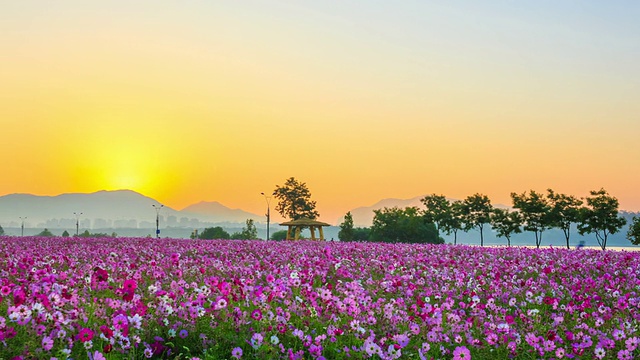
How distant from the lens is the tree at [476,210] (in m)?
92.1

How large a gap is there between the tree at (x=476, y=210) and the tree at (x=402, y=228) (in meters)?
7.05

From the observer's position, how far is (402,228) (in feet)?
338

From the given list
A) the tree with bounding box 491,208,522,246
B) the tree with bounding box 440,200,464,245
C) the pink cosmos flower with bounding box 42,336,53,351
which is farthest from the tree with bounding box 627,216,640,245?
the pink cosmos flower with bounding box 42,336,53,351

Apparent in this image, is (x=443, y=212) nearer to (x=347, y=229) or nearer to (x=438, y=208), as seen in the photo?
(x=438, y=208)

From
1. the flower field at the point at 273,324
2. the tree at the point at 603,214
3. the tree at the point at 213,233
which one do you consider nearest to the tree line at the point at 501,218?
the tree at the point at 603,214

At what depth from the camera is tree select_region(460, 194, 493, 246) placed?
3625 inches

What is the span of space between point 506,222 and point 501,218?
115 centimetres

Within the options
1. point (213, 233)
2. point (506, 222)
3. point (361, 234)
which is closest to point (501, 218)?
point (506, 222)

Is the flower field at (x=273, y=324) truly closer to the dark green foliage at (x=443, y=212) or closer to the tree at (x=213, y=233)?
the dark green foliage at (x=443, y=212)

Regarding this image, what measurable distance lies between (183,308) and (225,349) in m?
0.70

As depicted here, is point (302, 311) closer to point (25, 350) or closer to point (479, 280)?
point (25, 350)

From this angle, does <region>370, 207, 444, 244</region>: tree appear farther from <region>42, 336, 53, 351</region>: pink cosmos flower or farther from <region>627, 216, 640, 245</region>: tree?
<region>42, 336, 53, 351</region>: pink cosmos flower

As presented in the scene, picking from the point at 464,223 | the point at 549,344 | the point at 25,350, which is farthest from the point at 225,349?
the point at 464,223

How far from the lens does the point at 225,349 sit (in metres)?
6.82
